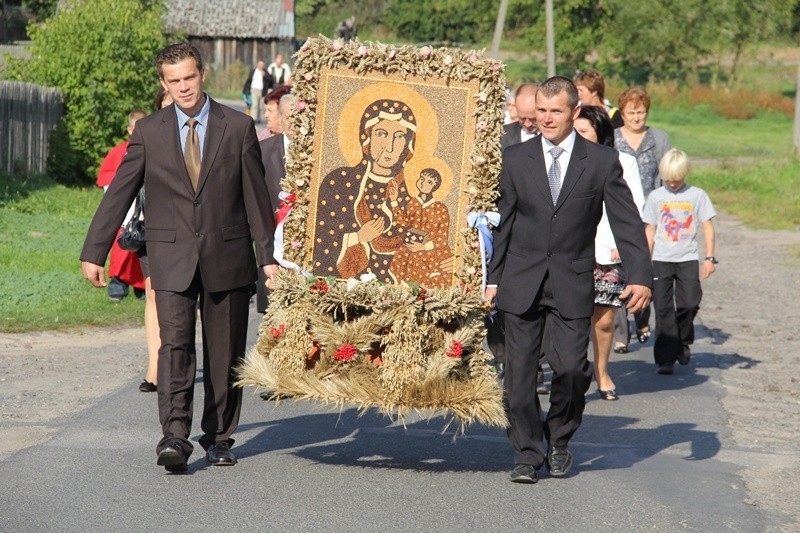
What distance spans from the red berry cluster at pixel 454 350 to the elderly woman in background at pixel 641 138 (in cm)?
432

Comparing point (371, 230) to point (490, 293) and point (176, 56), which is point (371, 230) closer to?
point (490, 293)

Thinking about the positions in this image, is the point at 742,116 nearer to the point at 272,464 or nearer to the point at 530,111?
the point at 530,111

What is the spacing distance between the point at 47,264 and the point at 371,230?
8591 mm

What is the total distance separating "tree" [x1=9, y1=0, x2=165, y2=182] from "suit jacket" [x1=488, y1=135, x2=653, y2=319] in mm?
16620

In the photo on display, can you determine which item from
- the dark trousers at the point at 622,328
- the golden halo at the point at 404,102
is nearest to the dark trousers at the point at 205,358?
the golden halo at the point at 404,102

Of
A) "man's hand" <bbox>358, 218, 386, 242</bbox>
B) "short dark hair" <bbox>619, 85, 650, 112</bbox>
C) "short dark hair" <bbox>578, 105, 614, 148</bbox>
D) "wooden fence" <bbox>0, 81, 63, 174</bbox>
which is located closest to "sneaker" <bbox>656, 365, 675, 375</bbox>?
"short dark hair" <bbox>619, 85, 650, 112</bbox>

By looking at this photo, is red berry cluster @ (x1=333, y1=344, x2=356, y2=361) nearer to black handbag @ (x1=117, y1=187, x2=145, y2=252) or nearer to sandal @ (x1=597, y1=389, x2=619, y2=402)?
black handbag @ (x1=117, y1=187, x2=145, y2=252)

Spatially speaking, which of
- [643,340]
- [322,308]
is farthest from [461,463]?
[643,340]

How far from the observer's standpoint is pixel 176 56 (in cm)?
693

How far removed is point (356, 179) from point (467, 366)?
3.82ft

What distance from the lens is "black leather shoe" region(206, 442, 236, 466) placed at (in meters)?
7.23

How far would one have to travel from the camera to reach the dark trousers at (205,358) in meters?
7.03

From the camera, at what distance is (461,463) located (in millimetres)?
7559

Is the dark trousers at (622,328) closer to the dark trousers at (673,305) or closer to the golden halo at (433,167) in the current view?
the dark trousers at (673,305)
